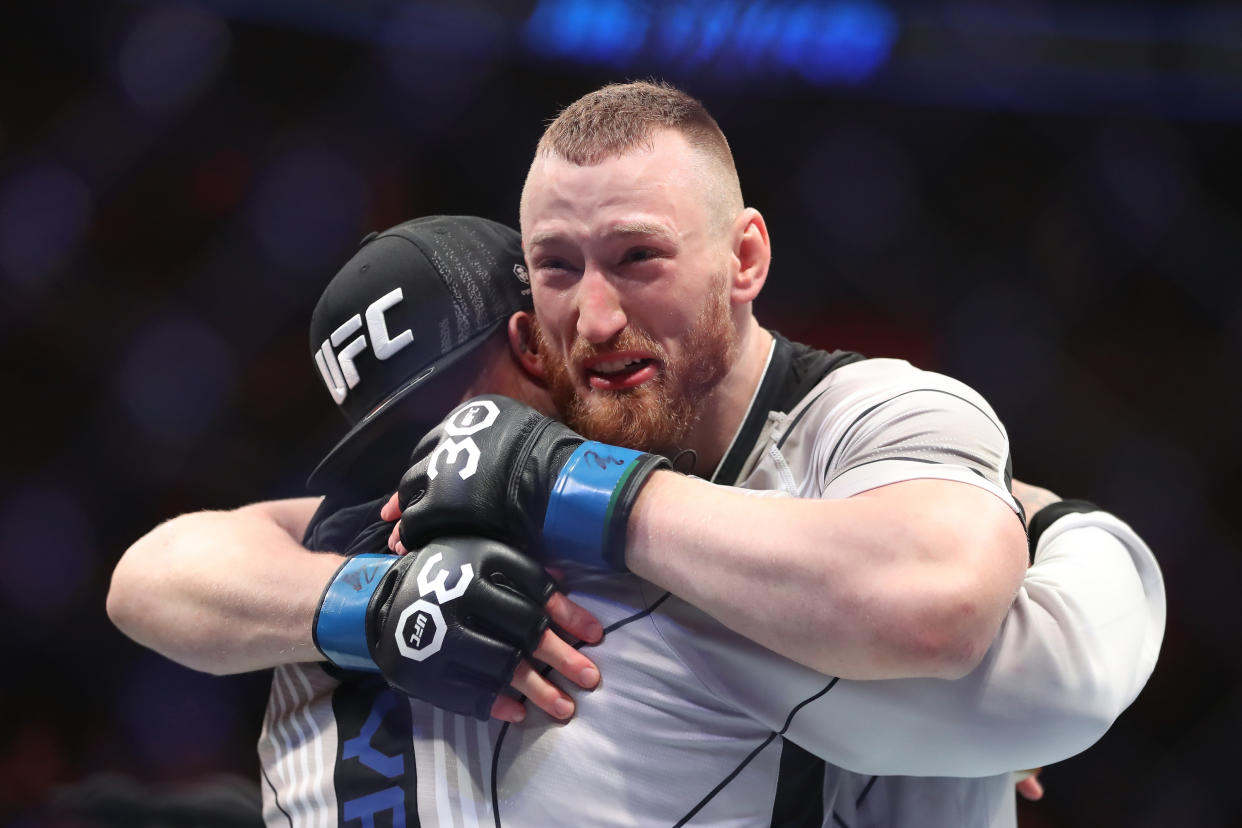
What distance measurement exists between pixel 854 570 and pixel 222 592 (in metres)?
0.68

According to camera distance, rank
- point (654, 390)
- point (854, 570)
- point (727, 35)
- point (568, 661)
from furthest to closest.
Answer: point (727, 35)
point (654, 390)
point (568, 661)
point (854, 570)

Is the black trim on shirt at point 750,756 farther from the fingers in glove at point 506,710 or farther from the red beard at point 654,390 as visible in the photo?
the red beard at point 654,390

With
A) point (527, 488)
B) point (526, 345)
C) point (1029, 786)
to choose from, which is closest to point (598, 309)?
point (526, 345)

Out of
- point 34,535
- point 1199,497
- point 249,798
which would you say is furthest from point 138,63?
point 1199,497

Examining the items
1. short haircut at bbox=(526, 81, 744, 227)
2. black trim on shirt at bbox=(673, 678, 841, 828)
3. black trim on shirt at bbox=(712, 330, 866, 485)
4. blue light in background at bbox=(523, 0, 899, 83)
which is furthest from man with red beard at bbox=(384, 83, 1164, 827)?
blue light in background at bbox=(523, 0, 899, 83)

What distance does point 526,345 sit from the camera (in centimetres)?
126

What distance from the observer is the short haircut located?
116cm

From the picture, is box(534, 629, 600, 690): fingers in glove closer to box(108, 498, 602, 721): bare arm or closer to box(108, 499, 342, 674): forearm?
box(108, 498, 602, 721): bare arm

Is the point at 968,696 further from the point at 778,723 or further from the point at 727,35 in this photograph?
the point at 727,35

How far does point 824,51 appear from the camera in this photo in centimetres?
197

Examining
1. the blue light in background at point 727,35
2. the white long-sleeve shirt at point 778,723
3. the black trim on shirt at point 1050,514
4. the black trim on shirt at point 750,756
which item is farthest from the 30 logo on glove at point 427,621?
the blue light in background at point 727,35

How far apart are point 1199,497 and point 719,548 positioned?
159 cm

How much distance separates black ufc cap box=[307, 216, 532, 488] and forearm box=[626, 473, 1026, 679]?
443 mm

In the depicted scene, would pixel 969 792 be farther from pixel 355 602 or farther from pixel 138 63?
pixel 138 63
